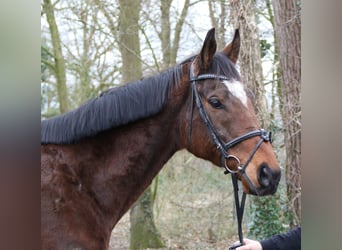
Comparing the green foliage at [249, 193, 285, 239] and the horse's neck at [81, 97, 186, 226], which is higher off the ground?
the horse's neck at [81, 97, 186, 226]

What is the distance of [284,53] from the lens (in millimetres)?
4770

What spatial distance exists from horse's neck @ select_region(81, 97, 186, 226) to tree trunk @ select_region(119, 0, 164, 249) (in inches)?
179

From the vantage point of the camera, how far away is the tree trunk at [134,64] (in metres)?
6.70

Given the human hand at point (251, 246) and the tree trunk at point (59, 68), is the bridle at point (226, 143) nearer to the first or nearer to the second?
the human hand at point (251, 246)

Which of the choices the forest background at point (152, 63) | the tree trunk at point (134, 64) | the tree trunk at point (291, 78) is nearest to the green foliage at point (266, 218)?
the tree trunk at point (291, 78)

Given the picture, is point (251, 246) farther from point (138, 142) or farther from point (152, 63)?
point (152, 63)

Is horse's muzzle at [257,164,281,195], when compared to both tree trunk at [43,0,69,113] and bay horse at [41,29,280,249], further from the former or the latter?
tree trunk at [43,0,69,113]

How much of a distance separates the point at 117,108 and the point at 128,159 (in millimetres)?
283

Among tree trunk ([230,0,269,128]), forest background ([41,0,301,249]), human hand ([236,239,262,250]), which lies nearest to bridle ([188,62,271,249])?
human hand ([236,239,262,250])

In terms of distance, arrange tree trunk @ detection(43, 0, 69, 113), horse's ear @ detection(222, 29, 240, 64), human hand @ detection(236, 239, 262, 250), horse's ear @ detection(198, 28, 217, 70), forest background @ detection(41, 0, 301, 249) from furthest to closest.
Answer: tree trunk @ detection(43, 0, 69, 113)
forest background @ detection(41, 0, 301, 249)
horse's ear @ detection(222, 29, 240, 64)
horse's ear @ detection(198, 28, 217, 70)
human hand @ detection(236, 239, 262, 250)

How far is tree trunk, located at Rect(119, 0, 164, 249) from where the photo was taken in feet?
22.0
